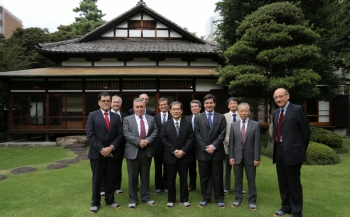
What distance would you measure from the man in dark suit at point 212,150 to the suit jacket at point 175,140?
0.19m

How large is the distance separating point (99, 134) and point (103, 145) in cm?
20

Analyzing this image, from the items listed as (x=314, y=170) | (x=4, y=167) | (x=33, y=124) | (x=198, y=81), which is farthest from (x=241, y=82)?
(x=33, y=124)

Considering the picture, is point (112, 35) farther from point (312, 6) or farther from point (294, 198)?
point (294, 198)

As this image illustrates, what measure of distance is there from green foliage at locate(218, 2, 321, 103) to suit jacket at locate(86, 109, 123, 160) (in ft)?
18.0

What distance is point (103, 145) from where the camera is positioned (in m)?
4.36

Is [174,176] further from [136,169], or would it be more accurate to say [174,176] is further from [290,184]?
[290,184]

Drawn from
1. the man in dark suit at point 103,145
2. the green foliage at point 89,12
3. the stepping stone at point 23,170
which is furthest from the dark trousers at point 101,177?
the green foliage at point 89,12

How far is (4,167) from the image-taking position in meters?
7.82

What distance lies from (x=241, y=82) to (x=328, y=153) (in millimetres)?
3595

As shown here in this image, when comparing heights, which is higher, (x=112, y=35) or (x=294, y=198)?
(x=112, y=35)

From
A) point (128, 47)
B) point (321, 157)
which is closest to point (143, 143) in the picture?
point (321, 157)

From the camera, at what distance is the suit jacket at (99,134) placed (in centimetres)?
430

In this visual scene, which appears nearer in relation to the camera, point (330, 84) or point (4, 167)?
point (4, 167)

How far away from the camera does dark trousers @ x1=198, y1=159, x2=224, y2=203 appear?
14.9 feet
